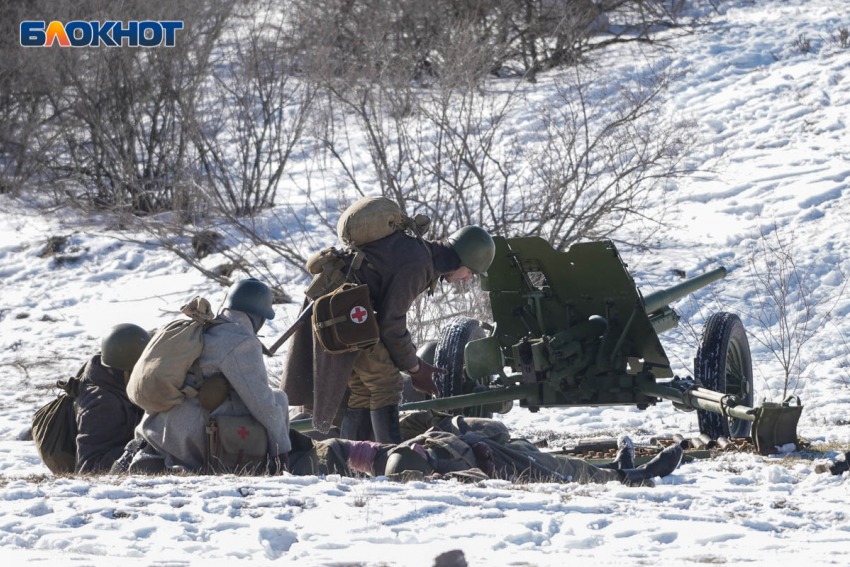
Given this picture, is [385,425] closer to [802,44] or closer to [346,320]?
[346,320]

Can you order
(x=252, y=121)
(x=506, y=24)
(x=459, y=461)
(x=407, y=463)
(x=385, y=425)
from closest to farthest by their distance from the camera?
(x=407, y=463), (x=459, y=461), (x=385, y=425), (x=252, y=121), (x=506, y=24)

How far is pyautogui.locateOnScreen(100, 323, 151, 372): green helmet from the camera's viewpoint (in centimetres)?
604

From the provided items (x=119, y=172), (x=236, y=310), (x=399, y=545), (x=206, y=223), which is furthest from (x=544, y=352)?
(x=119, y=172)

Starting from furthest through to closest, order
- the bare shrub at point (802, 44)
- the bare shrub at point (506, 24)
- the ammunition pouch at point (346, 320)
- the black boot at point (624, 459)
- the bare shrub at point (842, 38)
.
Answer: the bare shrub at point (506, 24) → the bare shrub at point (802, 44) → the bare shrub at point (842, 38) → the black boot at point (624, 459) → the ammunition pouch at point (346, 320)

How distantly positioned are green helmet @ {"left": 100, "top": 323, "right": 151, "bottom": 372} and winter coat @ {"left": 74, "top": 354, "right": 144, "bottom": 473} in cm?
7

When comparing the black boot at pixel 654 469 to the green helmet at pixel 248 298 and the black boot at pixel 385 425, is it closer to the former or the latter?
the black boot at pixel 385 425

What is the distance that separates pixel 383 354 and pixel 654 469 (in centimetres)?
156

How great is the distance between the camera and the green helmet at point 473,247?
6289 mm

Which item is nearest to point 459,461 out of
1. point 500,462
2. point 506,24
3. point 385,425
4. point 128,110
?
point 500,462

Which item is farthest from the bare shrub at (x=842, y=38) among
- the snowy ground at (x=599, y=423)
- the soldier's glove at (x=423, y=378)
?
the soldier's glove at (x=423, y=378)

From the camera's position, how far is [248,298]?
5.45m

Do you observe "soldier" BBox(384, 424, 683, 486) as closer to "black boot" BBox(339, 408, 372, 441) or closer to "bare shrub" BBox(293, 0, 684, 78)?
"black boot" BBox(339, 408, 372, 441)

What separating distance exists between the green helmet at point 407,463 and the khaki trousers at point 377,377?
0.67 meters

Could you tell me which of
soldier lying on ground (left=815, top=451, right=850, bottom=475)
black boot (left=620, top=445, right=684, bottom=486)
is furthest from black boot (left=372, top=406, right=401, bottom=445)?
soldier lying on ground (left=815, top=451, right=850, bottom=475)
